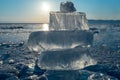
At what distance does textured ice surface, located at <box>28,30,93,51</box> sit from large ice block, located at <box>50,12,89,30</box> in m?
0.79

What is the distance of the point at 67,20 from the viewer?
57.5 ft

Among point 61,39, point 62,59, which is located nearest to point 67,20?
point 61,39

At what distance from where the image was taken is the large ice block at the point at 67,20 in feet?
57.5

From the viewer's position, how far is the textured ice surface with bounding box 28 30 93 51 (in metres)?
16.8

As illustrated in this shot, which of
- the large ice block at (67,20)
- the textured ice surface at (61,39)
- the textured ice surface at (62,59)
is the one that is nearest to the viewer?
the textured ice surface at (62,59)

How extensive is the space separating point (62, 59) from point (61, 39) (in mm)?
3706

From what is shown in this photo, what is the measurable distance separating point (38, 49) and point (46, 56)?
14.7 feet

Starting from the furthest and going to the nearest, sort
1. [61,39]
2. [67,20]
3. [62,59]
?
[67,20]
[61,39]
[62,59]

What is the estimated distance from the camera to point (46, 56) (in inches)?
530

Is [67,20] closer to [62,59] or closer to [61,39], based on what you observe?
[61,39]

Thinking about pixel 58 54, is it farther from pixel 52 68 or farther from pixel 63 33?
pixel 63 33

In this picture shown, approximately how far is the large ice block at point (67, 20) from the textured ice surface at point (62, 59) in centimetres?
386

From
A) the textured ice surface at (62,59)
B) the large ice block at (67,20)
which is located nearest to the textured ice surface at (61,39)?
the large ice block at (67,20)

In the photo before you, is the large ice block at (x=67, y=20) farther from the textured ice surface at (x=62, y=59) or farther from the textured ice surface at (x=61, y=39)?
the textured ice surface at (x=62, y=59)
